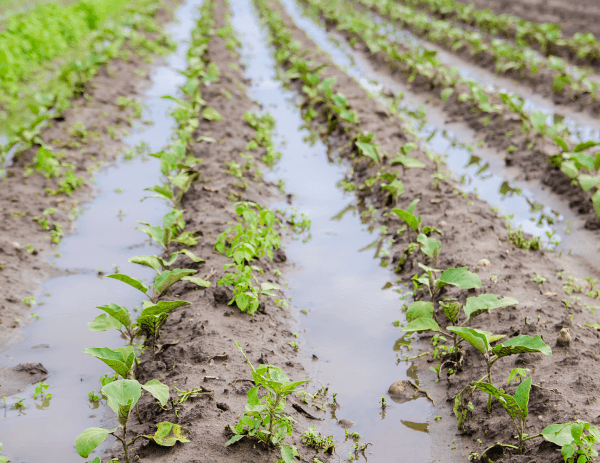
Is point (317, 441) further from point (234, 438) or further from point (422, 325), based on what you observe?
point (422, 325)

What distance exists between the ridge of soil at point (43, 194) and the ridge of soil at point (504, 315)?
290 centimetres

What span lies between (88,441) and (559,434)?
2029 millimetres

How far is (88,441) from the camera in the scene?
6.98 feet

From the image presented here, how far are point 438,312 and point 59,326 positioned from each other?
268cm

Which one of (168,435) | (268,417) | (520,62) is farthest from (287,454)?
(520,62)

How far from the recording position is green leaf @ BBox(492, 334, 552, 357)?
246cm

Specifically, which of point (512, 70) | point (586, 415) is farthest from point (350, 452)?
point (512, 70)

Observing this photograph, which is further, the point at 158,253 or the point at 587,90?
the point at 587,90

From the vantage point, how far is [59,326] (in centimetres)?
352

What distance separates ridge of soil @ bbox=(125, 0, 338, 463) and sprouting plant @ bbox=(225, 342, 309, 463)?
70mm

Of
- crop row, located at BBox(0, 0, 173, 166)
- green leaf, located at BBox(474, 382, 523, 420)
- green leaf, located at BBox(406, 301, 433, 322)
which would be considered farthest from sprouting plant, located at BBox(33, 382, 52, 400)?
crop row, located at BBox(0, 0, 173, 166)

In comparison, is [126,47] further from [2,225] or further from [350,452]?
[350,452]

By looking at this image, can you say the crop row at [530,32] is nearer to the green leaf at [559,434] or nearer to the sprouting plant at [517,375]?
the sprouting plant at [517,375]

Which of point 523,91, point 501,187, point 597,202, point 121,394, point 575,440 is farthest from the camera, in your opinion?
point 523,91
